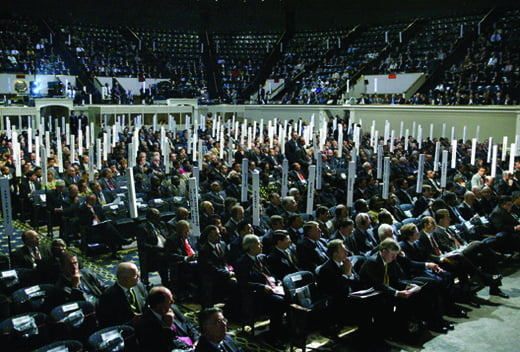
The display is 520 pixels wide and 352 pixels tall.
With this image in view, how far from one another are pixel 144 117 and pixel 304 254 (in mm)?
21838

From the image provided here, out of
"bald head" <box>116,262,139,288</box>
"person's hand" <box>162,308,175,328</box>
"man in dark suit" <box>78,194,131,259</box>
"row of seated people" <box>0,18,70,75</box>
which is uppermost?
"row of seated people" <box>0,18,70,75</box>

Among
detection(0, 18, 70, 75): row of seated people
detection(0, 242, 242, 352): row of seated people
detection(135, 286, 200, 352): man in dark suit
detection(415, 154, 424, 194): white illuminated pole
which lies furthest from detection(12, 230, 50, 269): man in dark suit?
detection(0, 18, 70, 75): row of seated people

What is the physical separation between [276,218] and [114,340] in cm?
344

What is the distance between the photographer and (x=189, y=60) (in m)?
35.5

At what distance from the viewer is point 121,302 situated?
5113mm

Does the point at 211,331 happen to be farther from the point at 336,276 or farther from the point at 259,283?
the point at 336,276

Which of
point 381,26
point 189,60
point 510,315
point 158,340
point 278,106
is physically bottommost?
point 510,315

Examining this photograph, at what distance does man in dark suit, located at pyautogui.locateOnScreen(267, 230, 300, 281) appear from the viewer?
643 cm

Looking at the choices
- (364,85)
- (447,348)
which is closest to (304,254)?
(447,348)

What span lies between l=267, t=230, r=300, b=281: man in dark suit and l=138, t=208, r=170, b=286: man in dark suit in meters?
1.57

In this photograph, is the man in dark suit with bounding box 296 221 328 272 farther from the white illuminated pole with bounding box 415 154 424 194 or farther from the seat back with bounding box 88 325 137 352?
the white illuminated pole with bounding box 415 154 424 194

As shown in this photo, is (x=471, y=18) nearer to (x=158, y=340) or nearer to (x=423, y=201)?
(x=423, y=201)

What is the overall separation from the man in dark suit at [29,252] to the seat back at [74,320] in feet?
5.85

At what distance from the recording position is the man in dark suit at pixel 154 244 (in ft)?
23.9
